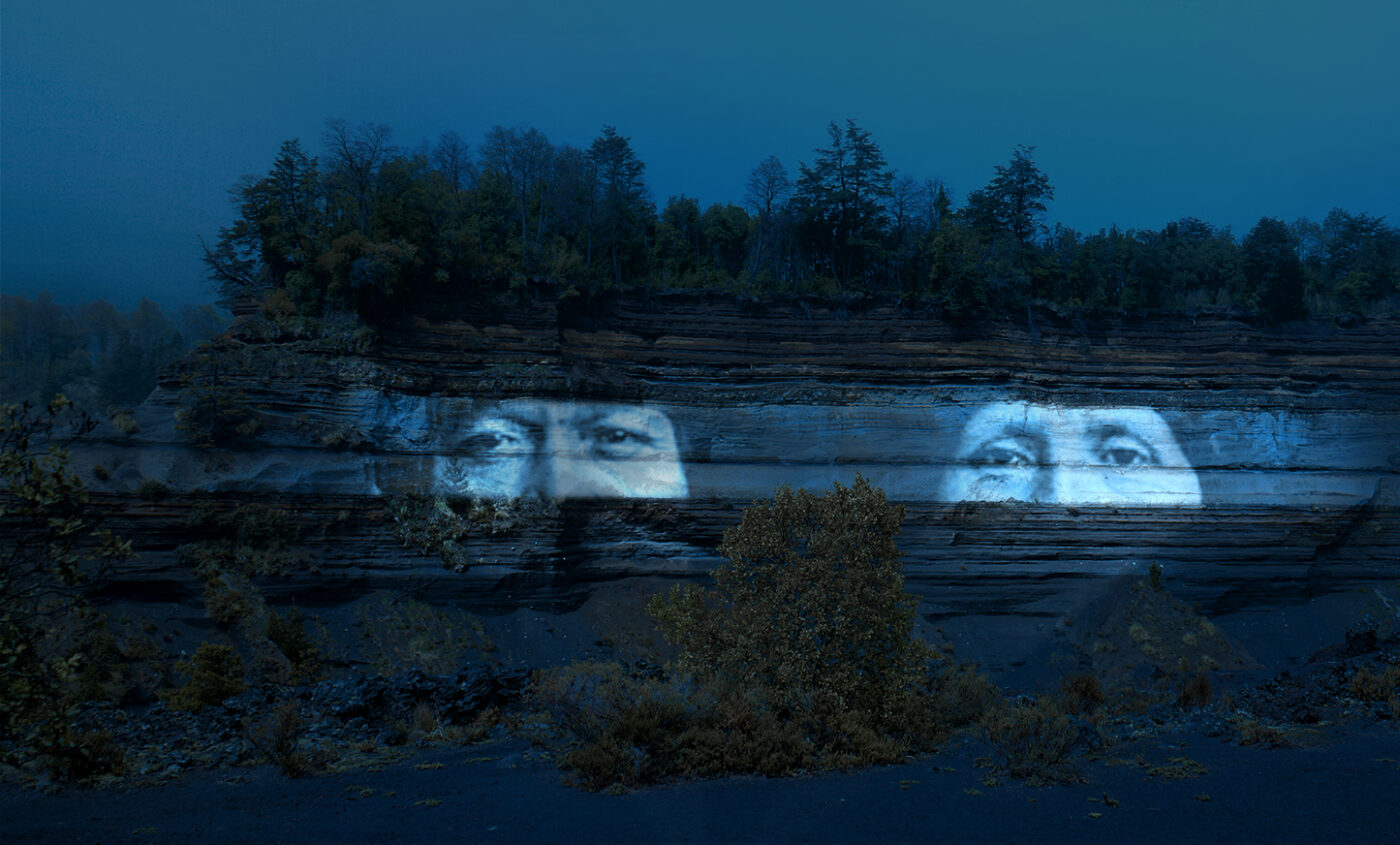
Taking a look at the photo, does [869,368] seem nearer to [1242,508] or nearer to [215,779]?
[1242,508]

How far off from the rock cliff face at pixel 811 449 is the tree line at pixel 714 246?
62.8 inches

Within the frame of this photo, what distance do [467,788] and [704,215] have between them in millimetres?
28555

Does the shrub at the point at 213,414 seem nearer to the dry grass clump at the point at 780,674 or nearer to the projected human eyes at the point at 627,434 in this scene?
the projected human eyes at the point at 627,434

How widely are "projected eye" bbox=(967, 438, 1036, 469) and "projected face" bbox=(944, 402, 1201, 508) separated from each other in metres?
0.04

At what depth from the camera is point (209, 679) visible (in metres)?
17.3

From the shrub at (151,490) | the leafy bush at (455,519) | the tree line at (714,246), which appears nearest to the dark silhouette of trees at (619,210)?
the tree line at (714,246)

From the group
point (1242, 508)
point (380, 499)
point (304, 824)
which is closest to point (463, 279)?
point (380, 499)

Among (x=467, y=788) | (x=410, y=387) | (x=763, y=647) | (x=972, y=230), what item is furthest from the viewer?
(x=972, y=230)

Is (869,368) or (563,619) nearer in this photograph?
(563,619)

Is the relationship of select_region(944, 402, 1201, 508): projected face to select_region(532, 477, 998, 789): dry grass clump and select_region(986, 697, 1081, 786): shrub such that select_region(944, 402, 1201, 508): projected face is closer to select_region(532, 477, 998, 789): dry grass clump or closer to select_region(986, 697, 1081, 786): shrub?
select_region(532, 477, 998, 789): dry grass clump

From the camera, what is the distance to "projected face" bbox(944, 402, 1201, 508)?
90.2 ft

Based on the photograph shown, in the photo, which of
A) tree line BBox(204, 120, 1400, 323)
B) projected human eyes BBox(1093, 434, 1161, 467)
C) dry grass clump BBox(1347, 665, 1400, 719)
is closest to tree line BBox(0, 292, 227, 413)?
tree line BBox(204, 120, 1400, 323)

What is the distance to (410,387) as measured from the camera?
25094 millimetres

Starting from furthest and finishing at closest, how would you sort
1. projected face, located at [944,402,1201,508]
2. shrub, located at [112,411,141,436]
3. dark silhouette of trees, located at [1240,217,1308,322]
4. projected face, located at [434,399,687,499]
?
dark silhouette of trees, located at [1240,217,1308,322] → projected face, located at [944,402,1201,508] → projected face, located at [434,399,687,499] → shrub, located at [112,411,141,436]
